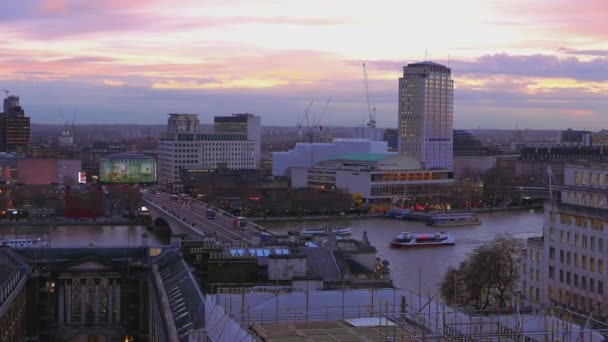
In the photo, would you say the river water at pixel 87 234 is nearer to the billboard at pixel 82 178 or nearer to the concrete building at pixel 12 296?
the concrete building at pixel 12 296

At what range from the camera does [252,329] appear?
6.16 meters

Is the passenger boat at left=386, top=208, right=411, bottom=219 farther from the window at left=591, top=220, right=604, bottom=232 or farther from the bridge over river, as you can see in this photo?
the window at left=591, top=220, right=604, bottom=232

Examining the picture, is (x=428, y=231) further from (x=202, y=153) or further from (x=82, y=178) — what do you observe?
(x=202, y=153)

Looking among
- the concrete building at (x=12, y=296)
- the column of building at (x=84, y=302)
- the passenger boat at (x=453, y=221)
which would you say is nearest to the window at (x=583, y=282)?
the column of building at (x=84, y=302)

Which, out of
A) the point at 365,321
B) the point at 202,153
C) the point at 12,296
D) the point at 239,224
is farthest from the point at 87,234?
the point at 202,153

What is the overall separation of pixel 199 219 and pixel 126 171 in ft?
87.0

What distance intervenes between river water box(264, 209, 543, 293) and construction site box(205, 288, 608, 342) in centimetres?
746

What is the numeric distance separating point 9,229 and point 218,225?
8.32m

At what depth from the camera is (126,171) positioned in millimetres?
57562

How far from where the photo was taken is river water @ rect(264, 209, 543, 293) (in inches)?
806

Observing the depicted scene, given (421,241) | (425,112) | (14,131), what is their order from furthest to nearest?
(14,131) < (425,112) < (421,241)

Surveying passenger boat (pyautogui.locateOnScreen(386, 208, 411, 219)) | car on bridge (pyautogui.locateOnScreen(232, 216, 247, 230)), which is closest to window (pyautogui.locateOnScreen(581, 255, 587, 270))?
car on bridge (pyautogui.locateOnScreen(232, 216, 247, 230))

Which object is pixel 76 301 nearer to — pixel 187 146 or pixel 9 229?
pixel 9 229

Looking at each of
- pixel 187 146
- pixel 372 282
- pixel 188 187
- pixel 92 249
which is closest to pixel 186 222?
pixel 92 249
